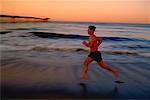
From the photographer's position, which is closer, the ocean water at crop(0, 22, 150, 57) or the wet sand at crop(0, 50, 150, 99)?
the wet sand at crop(0, 50, 150, 99)

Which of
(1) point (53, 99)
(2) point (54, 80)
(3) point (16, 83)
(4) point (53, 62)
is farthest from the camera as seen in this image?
(4) point (53, 62)

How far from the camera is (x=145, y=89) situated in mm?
5957

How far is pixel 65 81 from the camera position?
6352 mm

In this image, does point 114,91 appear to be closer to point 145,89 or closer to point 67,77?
point 145,89

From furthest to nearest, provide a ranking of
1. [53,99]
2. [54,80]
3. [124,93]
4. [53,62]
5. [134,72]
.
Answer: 1. [53,62]
2. [134,72]
3. [54,80]
4. [124,93]
5. [53,99]

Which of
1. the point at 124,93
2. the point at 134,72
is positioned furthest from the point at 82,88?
the point at 134,72

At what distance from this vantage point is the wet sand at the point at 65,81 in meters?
5.27

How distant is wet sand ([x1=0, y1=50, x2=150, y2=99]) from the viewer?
17.3 feet

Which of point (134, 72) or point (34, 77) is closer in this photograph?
point (34, 77)

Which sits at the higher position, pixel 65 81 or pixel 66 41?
pixel 65 81

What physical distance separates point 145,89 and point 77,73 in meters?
2.18

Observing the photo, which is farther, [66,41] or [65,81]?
[66,41]

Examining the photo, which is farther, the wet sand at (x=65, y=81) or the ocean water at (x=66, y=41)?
the ocean water at (x=66, y=41)

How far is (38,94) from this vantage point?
513 centimetres
